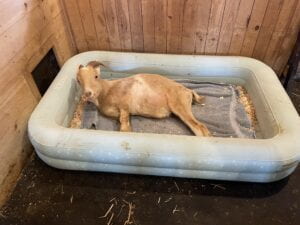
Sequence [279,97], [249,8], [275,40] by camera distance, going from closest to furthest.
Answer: [279,97], [249,8], [275,40]

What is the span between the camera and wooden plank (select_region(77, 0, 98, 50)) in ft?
6.66

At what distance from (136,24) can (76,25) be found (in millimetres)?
527

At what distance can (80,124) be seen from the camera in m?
1.85

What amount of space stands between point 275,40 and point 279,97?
66 centimetres

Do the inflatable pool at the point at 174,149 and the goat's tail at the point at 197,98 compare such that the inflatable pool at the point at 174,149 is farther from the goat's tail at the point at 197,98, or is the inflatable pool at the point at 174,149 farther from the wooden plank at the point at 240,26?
the wooden plank at the point at 240,26

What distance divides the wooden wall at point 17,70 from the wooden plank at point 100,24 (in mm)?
328

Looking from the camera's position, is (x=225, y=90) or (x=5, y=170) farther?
(x=225, y=90)

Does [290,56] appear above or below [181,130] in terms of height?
Answer: above

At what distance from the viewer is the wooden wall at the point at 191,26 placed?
1916 millimetres

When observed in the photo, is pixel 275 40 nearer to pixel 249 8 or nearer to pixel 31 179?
pixel 249 8

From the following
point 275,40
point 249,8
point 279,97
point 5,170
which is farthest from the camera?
point 275,40

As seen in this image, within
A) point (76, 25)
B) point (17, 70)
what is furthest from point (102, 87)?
point (76, 25)

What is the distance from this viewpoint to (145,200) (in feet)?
4.90

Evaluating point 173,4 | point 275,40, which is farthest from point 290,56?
point 173,4
